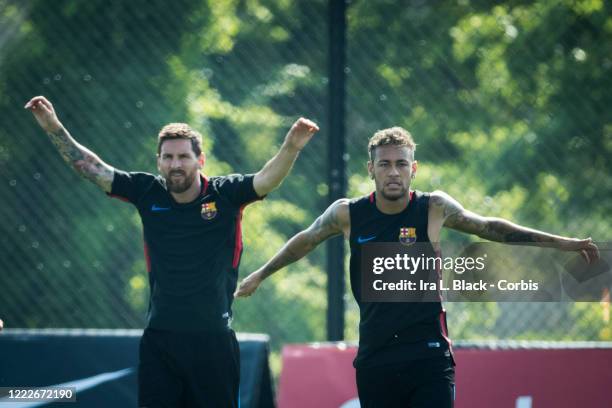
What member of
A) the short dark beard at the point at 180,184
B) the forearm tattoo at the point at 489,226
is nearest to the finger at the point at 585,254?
the forearm tattoo at the point at 489,226

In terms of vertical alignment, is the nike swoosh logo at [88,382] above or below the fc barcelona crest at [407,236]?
below

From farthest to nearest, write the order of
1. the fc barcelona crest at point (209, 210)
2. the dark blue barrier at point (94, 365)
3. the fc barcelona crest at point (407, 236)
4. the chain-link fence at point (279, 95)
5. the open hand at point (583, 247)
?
the chain-link fence at point (279, 95) < the dark blue barrier at point (94, 365) < the fc barcelona crest at point (209, 210) < the open hand at point (583, 247) < the fc barcelona crest at point (407, 236)

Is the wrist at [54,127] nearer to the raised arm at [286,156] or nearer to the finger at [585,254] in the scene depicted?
the raised arm at [286,156]

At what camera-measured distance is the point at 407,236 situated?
13.8ft

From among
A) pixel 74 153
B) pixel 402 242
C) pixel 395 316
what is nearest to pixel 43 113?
pixel 74 153

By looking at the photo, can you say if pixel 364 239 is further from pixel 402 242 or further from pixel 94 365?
pixel 94 365

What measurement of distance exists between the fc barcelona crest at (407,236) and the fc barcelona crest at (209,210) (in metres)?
1.03

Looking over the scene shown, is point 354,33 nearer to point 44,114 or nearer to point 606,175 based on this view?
point 606,175

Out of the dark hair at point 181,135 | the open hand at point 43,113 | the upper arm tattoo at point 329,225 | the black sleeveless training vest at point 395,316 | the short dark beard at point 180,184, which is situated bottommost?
the black sleeveless training vest at point 395,316

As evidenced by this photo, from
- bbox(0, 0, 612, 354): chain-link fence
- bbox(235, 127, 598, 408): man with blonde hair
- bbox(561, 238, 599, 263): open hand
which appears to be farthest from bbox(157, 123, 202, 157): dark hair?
bbox(561, 238, 599, 263): open hand

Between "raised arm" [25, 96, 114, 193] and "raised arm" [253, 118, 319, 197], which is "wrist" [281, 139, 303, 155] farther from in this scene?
"raised arm" [25, 96, 114, 193]

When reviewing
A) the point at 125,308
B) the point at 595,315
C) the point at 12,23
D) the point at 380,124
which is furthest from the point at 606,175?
the point at 12,23

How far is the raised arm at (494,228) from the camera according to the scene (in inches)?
169

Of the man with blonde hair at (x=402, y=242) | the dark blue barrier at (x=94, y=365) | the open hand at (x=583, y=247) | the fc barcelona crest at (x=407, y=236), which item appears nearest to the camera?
the man with blonde hair at (x=402, y=242)
